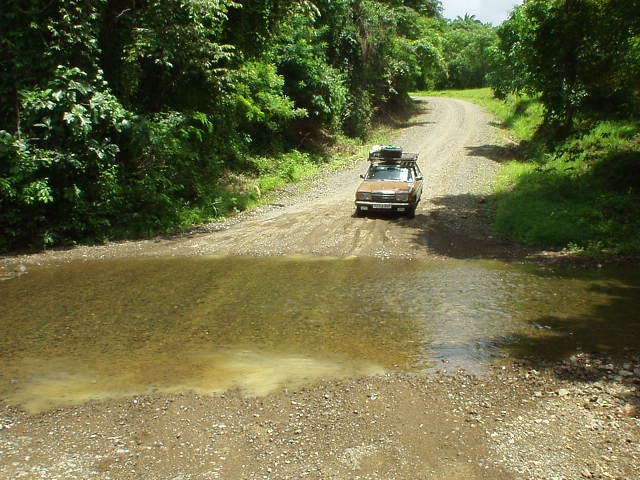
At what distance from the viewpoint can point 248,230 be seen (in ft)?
52.6

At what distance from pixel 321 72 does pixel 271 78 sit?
12.8 ft

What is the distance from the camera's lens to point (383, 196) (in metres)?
16.6

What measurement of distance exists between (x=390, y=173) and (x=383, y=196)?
127 centimetres

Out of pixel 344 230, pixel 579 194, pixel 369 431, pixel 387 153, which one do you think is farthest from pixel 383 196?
pixel 369 431

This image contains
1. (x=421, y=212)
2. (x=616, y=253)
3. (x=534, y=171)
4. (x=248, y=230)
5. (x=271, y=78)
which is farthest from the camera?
(x=271, y=78)

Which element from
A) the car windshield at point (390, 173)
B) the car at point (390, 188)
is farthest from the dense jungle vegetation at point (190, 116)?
the car windshield at point (390, 173)

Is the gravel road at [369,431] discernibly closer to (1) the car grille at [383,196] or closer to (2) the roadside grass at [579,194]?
(2) the roadside grass at [579,194]

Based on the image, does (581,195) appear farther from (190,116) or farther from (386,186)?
(190,116)

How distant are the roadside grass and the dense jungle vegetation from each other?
0.06 m

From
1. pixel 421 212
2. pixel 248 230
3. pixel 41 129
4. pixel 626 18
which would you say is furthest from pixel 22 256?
pixel 626 18

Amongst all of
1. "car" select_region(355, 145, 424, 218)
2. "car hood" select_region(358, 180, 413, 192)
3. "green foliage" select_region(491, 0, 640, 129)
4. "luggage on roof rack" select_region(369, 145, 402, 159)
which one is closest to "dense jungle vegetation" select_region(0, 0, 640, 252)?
"green foliage" select_region(491, 0, 640, 129)

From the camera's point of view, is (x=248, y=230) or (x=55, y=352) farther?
(x=248, y=230)

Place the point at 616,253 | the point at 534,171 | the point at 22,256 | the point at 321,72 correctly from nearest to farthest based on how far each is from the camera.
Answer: the point at 616,253
the point at 22,256
the point at 534,171
the point at 321,72

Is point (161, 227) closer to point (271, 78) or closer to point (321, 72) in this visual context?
point (271, 78)
